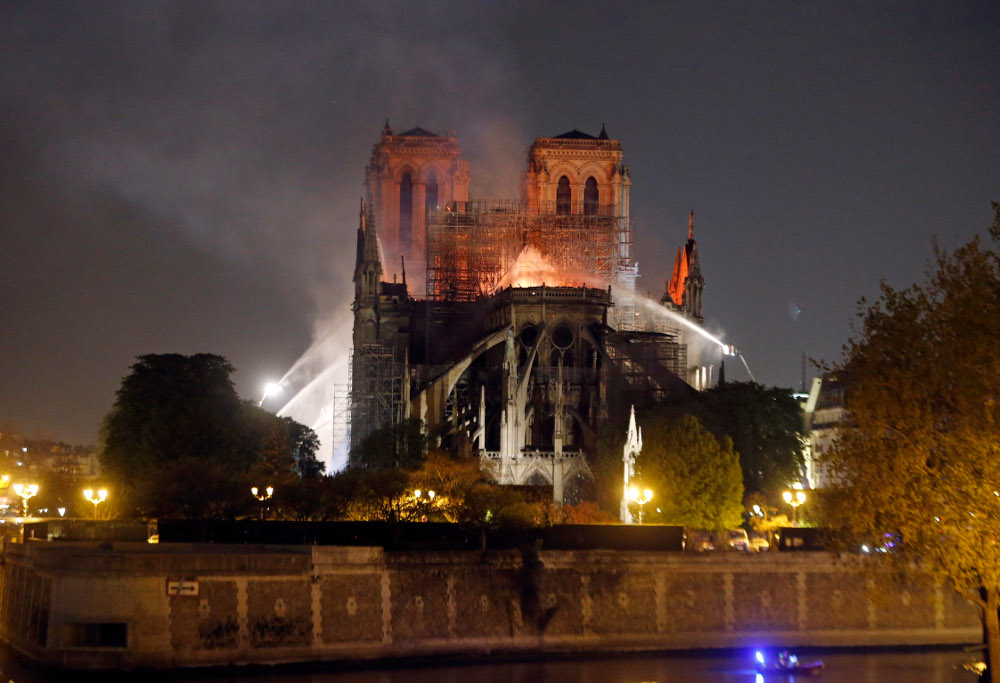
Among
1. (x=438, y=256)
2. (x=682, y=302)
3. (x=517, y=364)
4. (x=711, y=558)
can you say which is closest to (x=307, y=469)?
(x=517, y=364)

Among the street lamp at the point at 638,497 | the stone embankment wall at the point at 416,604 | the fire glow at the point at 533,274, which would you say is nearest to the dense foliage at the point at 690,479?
the street lamp at the point at 638,497

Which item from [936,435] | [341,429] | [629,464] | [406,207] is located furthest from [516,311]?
[936,435]

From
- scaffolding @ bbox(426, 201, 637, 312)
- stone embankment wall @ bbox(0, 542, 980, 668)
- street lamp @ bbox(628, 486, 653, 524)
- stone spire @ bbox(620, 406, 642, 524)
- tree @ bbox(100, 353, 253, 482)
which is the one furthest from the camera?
scaffolding @ bbox(426, 201, 637, 312)

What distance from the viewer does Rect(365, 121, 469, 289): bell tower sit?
101 metres

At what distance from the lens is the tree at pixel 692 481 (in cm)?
5294

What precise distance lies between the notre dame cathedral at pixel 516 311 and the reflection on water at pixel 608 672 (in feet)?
80.5

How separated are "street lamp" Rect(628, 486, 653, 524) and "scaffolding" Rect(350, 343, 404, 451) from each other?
21.0 meters

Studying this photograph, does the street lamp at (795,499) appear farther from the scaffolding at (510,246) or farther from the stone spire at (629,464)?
the scaffolding at (510,246)

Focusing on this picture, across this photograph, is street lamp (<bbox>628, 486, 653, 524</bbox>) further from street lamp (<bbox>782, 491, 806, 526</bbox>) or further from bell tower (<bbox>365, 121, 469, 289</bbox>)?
bell tower (<bbox>365, 121, 469, 289</bbox>)

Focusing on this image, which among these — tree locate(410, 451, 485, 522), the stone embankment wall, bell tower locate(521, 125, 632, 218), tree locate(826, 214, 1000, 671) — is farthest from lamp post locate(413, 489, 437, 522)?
bell tower locate(521, 125, 632, 218)

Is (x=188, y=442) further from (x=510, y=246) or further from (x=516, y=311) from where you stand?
(x=510, y=246)

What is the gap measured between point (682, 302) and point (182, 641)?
195 feet

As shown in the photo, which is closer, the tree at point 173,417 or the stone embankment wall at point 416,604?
the stone embankment wall at point 416,604

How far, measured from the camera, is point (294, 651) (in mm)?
37406
